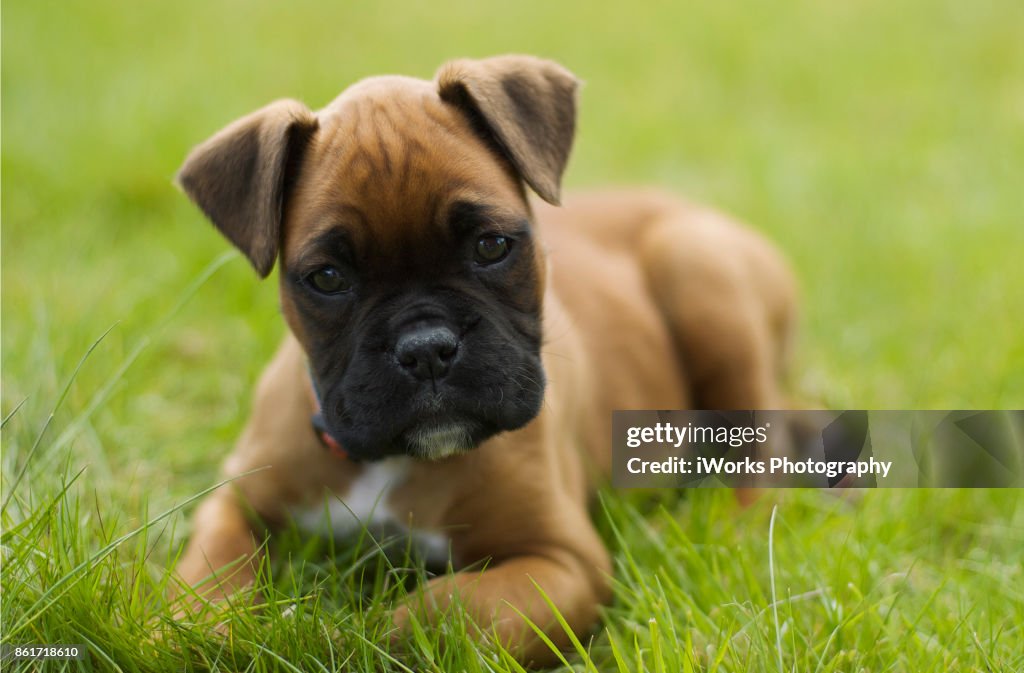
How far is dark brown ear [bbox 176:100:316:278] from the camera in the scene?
11.8 feet

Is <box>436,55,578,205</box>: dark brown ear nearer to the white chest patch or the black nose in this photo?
the black nose

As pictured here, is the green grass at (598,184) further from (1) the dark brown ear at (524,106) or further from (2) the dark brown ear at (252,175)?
(1) the dark brown ear at (524,106)

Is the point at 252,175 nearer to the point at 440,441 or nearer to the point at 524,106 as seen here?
the point at 524,106

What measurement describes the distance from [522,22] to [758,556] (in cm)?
822

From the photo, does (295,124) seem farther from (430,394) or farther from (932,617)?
(932,617)

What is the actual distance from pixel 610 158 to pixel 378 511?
18.8 feet

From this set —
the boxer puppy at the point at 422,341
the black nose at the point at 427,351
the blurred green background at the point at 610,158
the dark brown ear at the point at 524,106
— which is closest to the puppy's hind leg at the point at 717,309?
the blurred green background at the point at 610,158

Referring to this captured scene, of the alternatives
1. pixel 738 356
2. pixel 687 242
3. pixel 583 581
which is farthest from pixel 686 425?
pixel 583 581

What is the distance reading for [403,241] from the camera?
3.50m

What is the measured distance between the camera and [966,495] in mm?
A: 4695

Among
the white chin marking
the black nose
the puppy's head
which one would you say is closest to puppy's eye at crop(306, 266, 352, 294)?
the puppy's head

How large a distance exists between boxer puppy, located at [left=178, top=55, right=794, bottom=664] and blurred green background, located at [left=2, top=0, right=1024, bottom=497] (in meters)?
1.02

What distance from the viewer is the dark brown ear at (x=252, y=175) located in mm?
3602

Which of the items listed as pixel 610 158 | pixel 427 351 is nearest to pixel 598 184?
pixel 610 158
